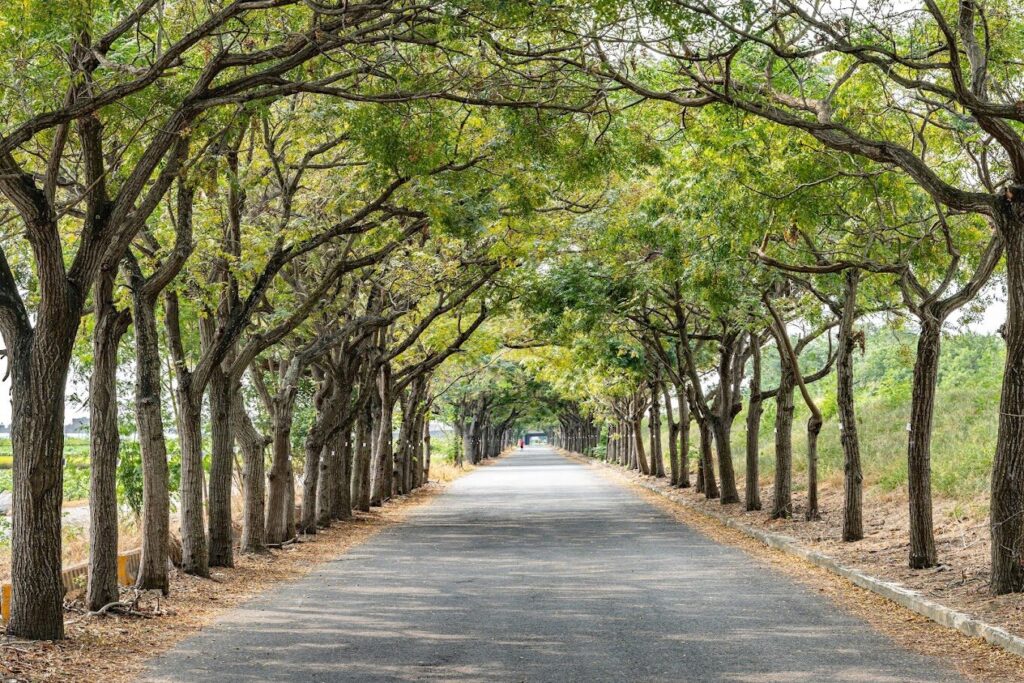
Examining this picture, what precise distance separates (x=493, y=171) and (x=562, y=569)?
17.8 ft

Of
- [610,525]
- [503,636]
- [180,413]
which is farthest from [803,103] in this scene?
[610,525]

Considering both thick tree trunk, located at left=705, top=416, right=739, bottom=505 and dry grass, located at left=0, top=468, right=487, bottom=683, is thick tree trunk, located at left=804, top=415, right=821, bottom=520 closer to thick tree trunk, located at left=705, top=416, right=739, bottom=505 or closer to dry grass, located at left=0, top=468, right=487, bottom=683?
thick tree trunk, located at left=705, top=416, right=739, bottom=505

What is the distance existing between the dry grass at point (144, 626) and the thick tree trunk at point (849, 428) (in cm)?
785

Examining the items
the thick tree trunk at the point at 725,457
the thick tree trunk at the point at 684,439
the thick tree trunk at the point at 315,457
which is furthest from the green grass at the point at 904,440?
the thick tree trunk at the point at 315,457

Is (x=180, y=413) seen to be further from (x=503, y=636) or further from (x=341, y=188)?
(x=503, y=636)

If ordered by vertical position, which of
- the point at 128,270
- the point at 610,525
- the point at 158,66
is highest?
the point at 158,66

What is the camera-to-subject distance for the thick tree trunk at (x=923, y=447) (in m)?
13.1

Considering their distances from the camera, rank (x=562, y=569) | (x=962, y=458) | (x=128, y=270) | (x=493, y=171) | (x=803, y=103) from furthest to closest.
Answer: (x=962, y=458)
(x=562, y=569)
(x=493, y=171)
(x=128, y=270)
(x=803, y=103)

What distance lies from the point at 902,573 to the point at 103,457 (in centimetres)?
888

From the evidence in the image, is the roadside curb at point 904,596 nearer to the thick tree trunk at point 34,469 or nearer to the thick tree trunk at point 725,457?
the thick tree trunk at point 725,457

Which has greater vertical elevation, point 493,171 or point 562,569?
point 493,171

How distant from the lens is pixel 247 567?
1561cm

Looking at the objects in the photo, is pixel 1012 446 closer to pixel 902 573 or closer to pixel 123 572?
pixel 902 573

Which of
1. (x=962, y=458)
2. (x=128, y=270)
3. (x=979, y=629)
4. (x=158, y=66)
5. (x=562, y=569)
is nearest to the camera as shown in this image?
(x=158, y=66)
